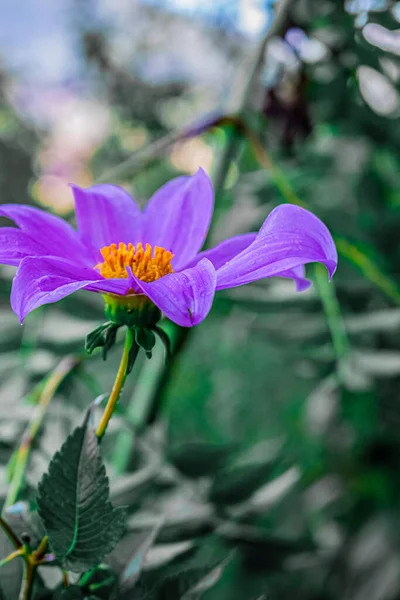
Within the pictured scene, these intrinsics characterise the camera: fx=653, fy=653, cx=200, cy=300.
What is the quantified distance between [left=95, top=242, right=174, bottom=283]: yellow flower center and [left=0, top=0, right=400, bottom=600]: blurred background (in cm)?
8

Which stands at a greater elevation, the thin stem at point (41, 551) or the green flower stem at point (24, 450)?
the thin stem at point (41, 551)

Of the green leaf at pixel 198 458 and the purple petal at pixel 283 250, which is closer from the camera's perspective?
the purple petal at pixel 283 250

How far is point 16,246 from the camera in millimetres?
145

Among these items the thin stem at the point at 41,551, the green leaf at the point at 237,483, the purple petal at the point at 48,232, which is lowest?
the green leaf at the point at 237,483

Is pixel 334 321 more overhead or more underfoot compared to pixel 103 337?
more underfoot

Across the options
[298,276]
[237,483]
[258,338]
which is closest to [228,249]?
[298,276]

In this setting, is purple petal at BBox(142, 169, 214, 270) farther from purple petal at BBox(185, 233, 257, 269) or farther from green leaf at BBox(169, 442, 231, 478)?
green leaf at BBox(169, 442, 231, 478)

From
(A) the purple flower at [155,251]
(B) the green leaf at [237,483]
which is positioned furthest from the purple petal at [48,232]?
(B) the green leaf at [237,483]

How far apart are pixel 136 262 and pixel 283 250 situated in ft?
0.15

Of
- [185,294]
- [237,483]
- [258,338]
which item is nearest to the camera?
[185,294]

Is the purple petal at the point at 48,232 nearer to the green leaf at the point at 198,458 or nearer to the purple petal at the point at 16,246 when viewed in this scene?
the purple petal at the point at 16,246

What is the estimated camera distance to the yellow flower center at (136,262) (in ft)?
0.53

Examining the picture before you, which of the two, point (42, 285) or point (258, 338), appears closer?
point (42, 285)

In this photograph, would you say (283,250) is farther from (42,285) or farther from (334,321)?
(334,321)
